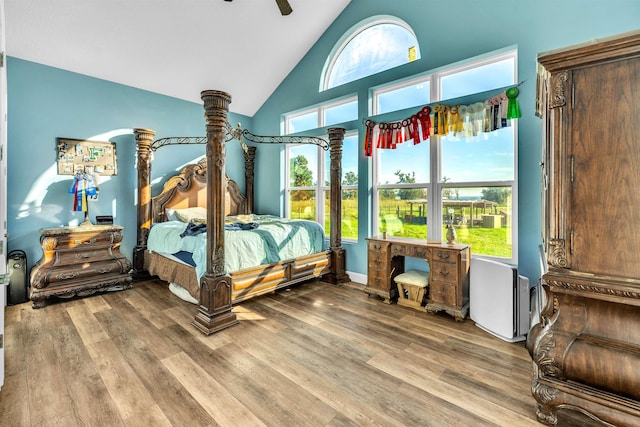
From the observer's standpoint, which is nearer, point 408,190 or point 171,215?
point 408,190

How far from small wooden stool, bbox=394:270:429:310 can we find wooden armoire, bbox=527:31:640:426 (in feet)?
5.41

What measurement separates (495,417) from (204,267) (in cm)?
264

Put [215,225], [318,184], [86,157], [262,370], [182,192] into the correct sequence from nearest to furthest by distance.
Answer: [262,370]
[215,225]
[86,157]
[182,192]
[318,184]

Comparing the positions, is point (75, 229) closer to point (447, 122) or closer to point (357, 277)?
point (357, 277)

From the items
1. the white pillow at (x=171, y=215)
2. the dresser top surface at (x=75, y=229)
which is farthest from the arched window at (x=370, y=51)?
the dresser top surface at (x=75, y=229)

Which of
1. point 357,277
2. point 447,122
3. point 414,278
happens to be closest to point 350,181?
point 357,277

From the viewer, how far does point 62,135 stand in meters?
3.84

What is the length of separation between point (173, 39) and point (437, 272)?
183 inches

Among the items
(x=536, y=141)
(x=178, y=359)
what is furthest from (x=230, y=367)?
(x=536, y=141)

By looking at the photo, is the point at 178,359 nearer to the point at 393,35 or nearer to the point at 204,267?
the point at 204,267

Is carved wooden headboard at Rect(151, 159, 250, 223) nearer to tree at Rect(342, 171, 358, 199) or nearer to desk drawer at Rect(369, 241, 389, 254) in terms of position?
tree at Rect(342, 171, 358, 199)

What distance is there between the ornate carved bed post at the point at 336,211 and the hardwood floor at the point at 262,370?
1084 mm

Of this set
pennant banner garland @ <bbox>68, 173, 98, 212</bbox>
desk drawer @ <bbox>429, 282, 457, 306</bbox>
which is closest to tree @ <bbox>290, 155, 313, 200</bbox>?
desk drawer @ <bbox>429, 282, 457, 306</bbox>

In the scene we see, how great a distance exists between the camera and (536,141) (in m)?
2.85
